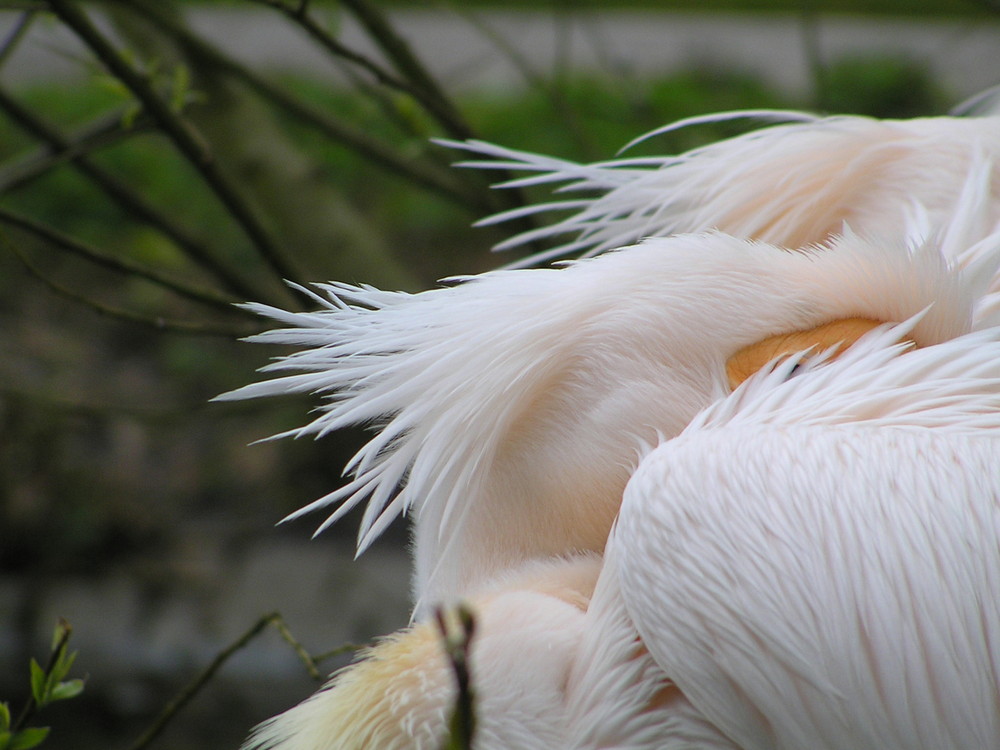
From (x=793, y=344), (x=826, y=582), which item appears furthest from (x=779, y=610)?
(x=793, y=344)

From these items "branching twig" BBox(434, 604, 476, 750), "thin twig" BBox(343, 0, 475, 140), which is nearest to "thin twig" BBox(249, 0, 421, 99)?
"thin twig" BBox(343, 0, 475, 140)

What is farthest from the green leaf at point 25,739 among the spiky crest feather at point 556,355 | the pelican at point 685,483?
the spiky crest feather at point 556,355

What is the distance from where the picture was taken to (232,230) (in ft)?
13.5

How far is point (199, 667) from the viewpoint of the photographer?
2.85 metres

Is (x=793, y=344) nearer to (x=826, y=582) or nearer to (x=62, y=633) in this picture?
(x=826, y=582)

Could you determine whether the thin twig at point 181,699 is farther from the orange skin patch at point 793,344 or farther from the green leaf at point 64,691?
the orange skin patch at point 793,344

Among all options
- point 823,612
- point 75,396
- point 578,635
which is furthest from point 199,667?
point 823,612

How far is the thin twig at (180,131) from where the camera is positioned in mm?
1502

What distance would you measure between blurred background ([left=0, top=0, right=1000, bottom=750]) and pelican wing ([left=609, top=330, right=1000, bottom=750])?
2.81 ft

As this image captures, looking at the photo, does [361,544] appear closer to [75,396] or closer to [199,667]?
[199,667]

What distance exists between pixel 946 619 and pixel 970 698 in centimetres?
7

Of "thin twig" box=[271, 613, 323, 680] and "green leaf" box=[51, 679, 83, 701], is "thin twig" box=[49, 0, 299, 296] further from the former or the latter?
"green leaf" box=[51, 679, 83, 701]

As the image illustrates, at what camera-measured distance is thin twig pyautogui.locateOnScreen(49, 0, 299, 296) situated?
150 centimetres

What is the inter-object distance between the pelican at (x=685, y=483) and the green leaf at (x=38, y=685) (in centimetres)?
26
